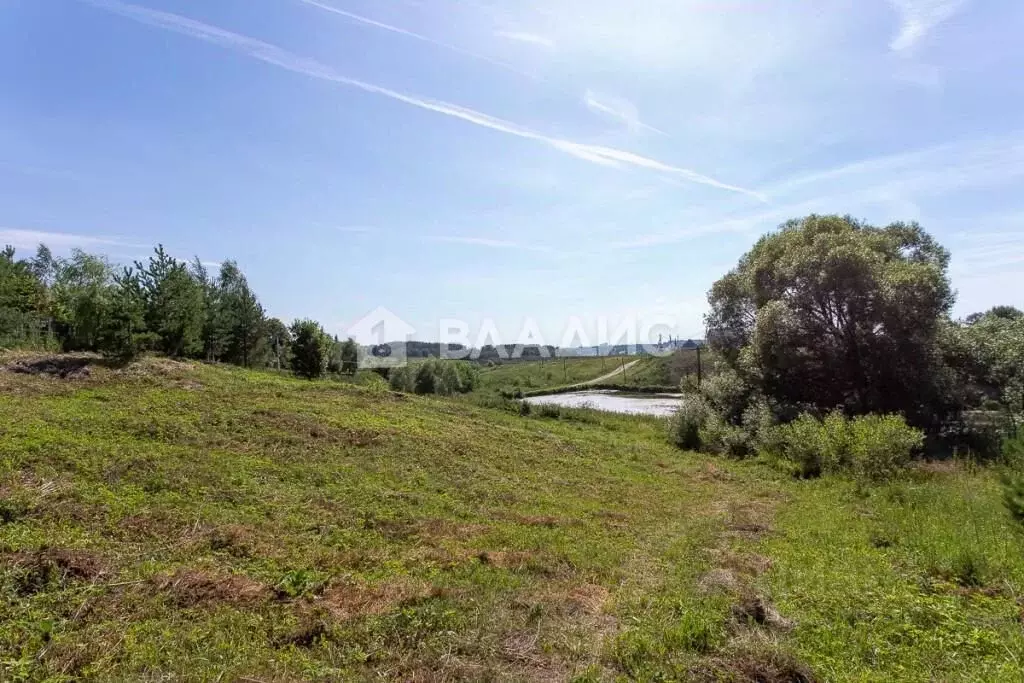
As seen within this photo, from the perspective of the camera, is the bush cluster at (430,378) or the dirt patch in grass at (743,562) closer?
the dirt patch in grass at (743,562)

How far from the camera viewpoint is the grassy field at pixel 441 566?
11.5 ft

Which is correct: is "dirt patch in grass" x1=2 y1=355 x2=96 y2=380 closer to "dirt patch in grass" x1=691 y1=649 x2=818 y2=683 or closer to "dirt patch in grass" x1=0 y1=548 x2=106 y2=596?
"dirt patch in grass" x1=0 y1=548 x2=106 y2=596

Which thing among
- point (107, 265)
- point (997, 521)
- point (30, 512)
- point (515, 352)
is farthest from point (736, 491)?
point (515, 352)

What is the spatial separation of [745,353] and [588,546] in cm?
1265

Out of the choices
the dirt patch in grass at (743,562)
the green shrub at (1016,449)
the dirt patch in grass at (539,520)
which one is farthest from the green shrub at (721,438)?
the dirt patch in grass at (743,562)

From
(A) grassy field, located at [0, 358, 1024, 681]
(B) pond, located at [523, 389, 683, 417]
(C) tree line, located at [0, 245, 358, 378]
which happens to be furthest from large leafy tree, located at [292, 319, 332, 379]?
(B) pond, located at [523, 389, 683, 417]

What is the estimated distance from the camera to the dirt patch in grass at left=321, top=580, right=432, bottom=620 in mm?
4172

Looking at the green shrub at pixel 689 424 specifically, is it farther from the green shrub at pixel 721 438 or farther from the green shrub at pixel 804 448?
the green shrub at pixel 804 448

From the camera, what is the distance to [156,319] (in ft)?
55.7

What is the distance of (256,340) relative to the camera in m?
28.5

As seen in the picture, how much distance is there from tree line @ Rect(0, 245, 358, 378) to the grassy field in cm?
597

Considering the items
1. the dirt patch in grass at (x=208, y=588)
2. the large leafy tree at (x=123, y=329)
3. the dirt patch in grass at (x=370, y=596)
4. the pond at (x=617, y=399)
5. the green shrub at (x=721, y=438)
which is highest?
the large leafy tree at (x=123, y=329)

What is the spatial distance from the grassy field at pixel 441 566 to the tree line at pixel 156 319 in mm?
5971

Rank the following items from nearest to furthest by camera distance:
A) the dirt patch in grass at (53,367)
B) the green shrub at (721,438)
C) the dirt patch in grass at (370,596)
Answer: the dirt patch in grass at (370,596)
the dirt patch in grass at (53,367)
the green shrub at (721,438)
